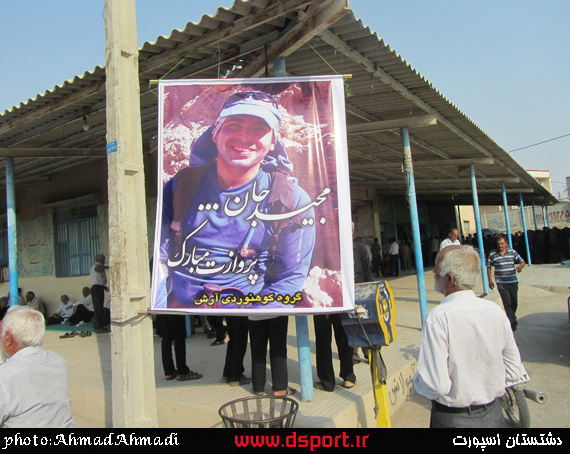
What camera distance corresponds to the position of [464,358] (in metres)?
2.09

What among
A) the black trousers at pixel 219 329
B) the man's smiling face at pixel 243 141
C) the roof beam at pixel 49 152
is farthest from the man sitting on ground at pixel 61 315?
the man's smiling face at pixel 243 141

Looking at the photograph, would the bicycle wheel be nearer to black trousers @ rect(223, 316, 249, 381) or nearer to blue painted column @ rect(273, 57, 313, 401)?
blue painted column @ rect(273, 57, 313, 401)

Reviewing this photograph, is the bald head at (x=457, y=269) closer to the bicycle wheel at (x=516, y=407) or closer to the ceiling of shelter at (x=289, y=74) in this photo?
the bicycle wheel at (x=516, y=407)

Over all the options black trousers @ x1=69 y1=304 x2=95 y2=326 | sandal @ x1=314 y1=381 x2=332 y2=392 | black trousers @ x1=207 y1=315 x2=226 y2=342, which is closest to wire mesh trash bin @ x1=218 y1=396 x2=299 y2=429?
sandal @ x1=314 y1=381 x2=332 y2=392

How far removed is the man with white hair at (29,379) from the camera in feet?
7.04

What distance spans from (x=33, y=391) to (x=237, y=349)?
228 cm

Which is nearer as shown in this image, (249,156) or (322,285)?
(322,285)

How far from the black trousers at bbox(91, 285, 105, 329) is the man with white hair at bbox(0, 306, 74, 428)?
19.7ft

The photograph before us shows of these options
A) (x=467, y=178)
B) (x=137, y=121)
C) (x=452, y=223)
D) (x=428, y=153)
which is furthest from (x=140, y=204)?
(x=452, y=223)

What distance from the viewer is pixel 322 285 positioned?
333 centimetres

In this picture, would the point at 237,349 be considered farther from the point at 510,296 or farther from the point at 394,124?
the point at 510,296
